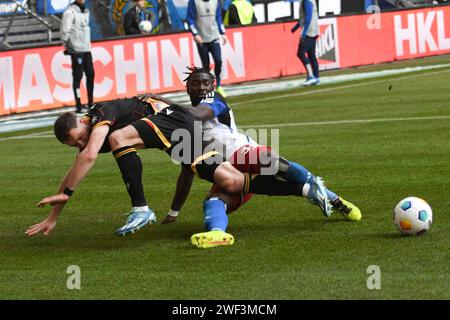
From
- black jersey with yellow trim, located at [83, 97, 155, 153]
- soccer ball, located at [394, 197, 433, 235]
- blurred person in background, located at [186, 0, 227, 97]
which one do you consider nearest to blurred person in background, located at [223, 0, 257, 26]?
blurred person in background, located at [186, 0, 227, 97]

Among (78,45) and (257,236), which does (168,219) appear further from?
(78,45)

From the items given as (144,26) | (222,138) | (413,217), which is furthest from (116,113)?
(144,26)

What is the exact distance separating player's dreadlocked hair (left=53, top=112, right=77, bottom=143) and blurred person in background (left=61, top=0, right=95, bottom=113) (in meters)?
14.3

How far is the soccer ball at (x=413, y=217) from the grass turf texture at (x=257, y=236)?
0.10 meters

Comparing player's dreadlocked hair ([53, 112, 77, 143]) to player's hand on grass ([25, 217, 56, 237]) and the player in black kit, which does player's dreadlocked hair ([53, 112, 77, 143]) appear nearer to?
the player in black kit

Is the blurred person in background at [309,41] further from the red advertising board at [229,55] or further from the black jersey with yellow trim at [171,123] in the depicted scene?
the black jersey with yellow trim at [171,123]

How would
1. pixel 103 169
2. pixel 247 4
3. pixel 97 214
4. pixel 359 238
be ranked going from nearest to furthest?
pixel 359 238 < pixel 97 214 < pixel 103 169 < pixel 247 4

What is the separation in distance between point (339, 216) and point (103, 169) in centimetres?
550

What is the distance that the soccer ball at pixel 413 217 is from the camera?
10.0 metres

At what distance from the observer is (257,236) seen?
10.6 meters

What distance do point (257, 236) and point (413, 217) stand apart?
1401 millimetres
